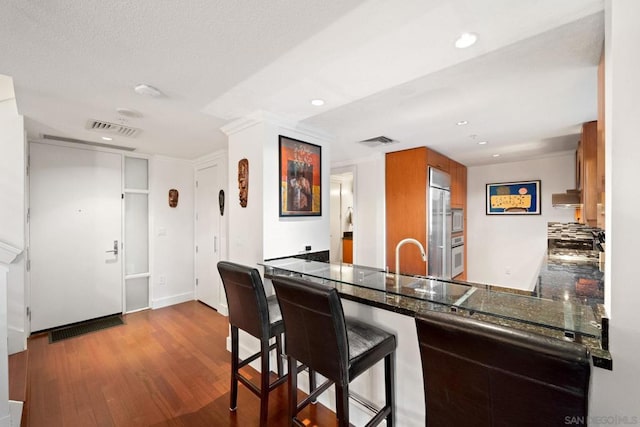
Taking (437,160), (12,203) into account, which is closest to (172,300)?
(12,203)

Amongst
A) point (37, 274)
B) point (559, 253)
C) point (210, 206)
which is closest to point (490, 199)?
point (559, 253)

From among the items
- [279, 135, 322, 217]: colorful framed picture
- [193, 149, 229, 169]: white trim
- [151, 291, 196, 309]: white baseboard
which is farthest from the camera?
[151, 291, 196, 309]: white baseboard

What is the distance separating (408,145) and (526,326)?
2657 mm

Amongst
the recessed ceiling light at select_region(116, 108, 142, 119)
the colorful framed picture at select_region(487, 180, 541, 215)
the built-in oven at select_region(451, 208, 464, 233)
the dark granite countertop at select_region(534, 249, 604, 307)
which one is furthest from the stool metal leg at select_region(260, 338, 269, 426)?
the colorful framed picture at select_region(487, 180, 541, 215)

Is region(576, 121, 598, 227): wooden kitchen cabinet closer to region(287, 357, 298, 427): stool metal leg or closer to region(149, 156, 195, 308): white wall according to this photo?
region(287, 357, 298, 427): stool metal leg

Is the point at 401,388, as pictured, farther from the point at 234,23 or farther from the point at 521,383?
the point at 234,23

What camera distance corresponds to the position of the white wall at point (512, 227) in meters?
4.19

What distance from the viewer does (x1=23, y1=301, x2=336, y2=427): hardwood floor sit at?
186 cm

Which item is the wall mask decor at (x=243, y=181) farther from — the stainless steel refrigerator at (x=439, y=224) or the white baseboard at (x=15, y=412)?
the stainless steel refrigerator at (x=439, y=224)

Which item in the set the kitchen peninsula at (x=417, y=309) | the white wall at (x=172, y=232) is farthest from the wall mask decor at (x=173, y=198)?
the kitchen peninsula at (x=417, y=309)

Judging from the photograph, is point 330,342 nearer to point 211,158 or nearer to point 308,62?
point 308,62

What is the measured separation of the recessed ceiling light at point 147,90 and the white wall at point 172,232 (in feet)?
7.64

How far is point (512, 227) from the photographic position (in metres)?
4.56

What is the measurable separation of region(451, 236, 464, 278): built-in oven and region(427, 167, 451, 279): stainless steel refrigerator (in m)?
0.24
